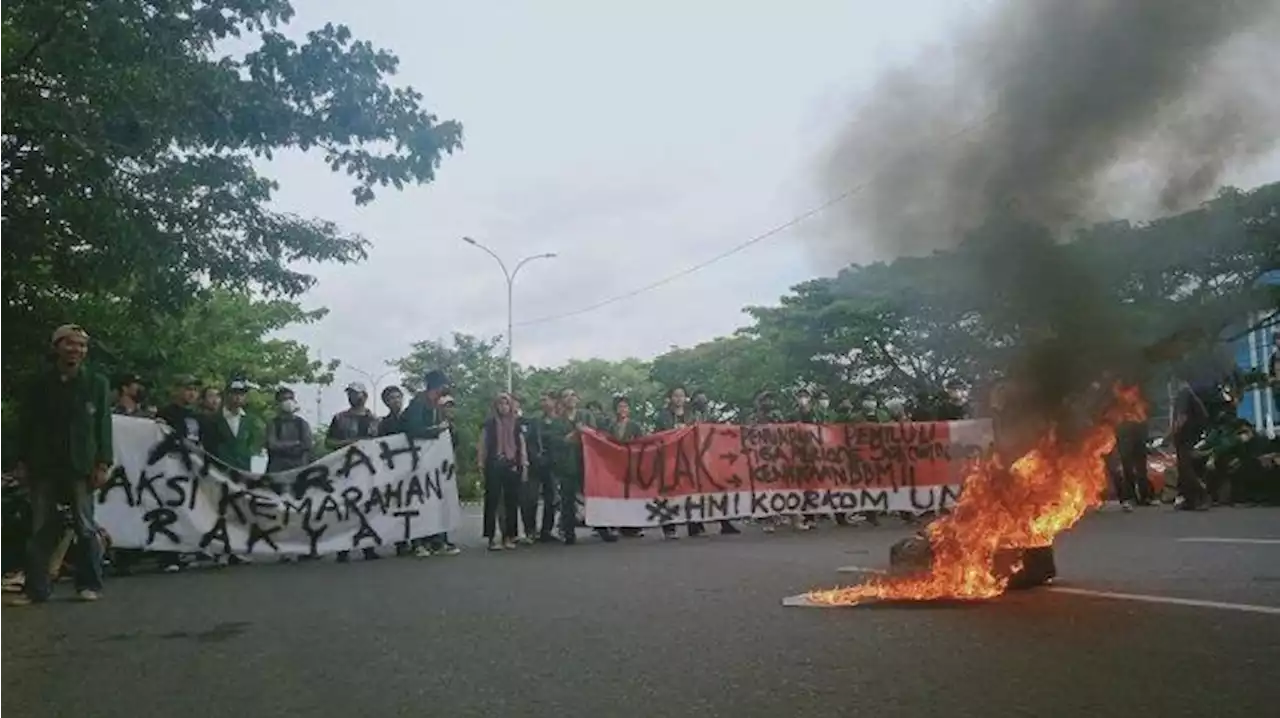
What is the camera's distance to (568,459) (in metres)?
13.9

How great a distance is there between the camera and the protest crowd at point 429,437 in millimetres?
8305

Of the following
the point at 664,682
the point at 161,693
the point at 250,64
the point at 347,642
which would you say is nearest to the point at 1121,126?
the point at 664,682

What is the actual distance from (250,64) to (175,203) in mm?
1891

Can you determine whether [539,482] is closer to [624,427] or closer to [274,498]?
[624,427]

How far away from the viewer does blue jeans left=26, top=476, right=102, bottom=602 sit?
819 centimetres

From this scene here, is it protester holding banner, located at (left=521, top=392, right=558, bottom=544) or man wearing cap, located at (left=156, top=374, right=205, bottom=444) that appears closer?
man wearing cap, located at (left=156, top=374, right=205, bottom=444)

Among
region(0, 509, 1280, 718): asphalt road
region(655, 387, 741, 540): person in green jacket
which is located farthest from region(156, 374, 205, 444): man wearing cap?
region(655, 387, 741, 540): person in green jacket

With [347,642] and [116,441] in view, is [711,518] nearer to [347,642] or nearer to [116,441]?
[116,441]

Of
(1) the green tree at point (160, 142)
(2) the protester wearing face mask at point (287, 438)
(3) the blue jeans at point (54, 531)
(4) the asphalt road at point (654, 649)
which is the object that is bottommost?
(4) the asphalt road at point (654, 649)

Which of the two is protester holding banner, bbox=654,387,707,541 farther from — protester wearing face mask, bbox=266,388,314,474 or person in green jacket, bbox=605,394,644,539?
protester wearing face mask, bbox=266,388,314,474

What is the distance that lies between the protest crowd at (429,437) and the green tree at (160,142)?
5.98 ft

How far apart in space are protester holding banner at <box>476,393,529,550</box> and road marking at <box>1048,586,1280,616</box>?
7.34 meters

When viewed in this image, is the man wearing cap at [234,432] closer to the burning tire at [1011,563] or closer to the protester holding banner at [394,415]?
the protester holding banner at [394,415]

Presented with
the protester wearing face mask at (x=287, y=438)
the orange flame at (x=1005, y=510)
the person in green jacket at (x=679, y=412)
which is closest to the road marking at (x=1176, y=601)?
the orange flame at (x=1005, y=510)
